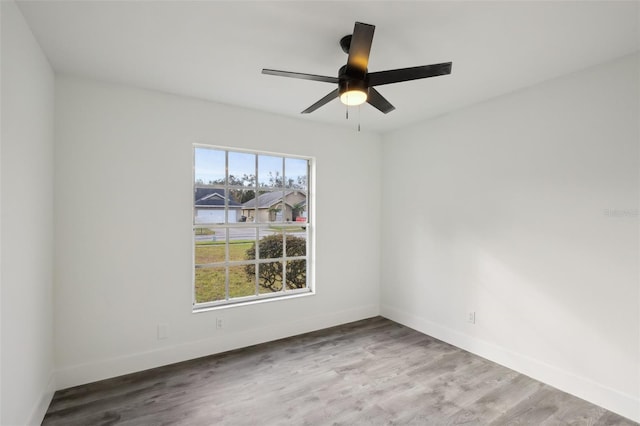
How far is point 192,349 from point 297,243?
1614 mm

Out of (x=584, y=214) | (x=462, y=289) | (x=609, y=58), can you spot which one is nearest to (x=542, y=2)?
(x=609, y=58)

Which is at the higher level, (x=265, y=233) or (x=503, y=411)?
(x=265, y=233)

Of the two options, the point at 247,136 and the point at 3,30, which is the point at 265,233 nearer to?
the point at 247,136

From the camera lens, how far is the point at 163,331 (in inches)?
115

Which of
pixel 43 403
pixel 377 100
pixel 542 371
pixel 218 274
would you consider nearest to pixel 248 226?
pixel 218 274

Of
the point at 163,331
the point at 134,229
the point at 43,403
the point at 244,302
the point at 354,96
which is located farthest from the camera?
the point at 244,302

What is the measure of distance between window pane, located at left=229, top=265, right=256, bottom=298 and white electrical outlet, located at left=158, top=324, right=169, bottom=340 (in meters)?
0.68

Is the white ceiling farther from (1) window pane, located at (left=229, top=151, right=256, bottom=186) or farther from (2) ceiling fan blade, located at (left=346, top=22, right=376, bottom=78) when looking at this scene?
(1) window pane, located at (left=229, top=151, right=256, bottom=186)

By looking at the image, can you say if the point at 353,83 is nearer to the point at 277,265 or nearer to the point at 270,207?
the point at 270,207

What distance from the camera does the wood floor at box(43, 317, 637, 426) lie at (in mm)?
2186

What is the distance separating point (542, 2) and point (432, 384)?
280 cm

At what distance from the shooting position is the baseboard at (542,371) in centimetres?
224

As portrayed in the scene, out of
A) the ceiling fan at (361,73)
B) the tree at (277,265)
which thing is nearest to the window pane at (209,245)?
the tree at (277,265)

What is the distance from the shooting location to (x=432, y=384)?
2.62 meters
